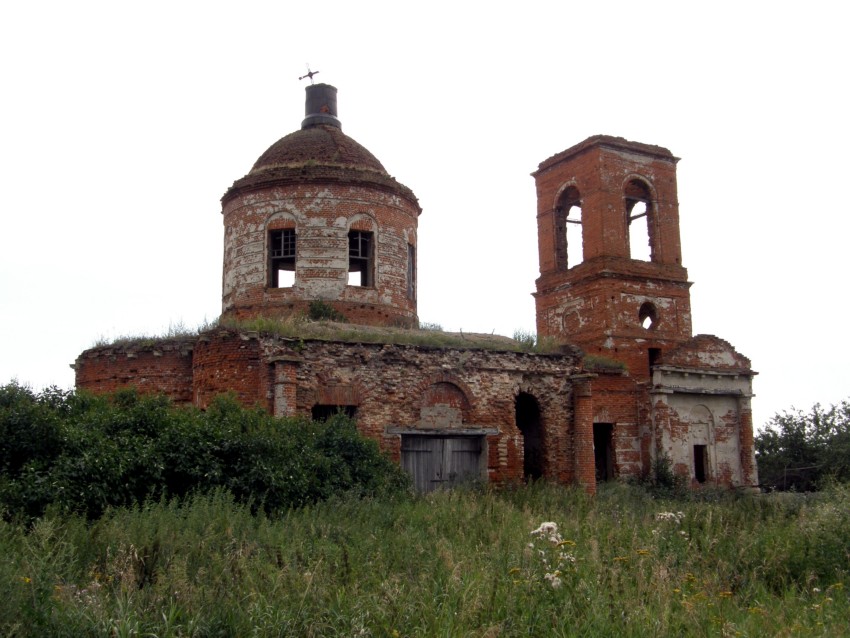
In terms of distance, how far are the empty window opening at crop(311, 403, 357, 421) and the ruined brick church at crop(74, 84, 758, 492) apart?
0.03 meters

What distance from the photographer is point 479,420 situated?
16859mm

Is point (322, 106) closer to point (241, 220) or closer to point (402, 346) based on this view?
point (241, 220)

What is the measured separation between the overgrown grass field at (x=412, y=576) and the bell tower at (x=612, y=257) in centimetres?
1302

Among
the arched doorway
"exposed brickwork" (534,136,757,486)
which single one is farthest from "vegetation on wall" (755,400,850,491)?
the arched doorway

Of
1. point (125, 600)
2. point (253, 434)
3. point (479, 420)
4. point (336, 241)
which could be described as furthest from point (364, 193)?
point (125, 600)

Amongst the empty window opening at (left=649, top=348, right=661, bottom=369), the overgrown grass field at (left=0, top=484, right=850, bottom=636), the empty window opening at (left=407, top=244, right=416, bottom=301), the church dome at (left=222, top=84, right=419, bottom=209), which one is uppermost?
the church dome at (left=222, top=84, right=419, bottom=209)

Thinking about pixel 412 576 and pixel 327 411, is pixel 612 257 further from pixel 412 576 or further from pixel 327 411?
pixel 412 576

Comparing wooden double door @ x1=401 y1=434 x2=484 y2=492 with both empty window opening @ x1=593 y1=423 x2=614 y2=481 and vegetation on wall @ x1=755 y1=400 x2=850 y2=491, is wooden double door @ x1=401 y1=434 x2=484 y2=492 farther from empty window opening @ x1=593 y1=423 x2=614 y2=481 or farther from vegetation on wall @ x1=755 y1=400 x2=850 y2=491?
vegetation on wall @ x1=755 y1=400 x2=850 y2=491

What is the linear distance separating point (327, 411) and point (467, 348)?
3.13 m

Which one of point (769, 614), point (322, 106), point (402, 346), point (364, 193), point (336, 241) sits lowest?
point (769, 614)

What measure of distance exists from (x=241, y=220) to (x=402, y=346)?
20.7 ft

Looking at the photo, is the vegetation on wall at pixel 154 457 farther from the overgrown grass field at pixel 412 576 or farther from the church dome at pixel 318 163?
the church dome at pixel 318 163

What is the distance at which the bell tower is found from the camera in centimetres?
2339

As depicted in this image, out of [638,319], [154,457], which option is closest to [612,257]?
[638,319]
